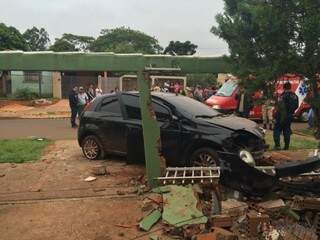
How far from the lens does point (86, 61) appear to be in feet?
31.1

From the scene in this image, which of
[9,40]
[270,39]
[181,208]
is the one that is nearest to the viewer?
[181,208]

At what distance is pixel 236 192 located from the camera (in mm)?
8406

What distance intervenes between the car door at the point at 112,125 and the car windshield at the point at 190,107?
131 centimetres

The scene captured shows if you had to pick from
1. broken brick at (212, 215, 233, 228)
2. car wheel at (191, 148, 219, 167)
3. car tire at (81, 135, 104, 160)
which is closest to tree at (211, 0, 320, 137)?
car wheel at (191, 148, 219, 167)

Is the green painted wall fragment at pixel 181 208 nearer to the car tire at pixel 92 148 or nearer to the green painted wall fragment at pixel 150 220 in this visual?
the green painted wall fragment at pixel 150 220

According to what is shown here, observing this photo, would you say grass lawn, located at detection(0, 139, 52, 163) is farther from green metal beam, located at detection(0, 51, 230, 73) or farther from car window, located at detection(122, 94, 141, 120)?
green metal beam, located at detection(0, 51, 230, 73)

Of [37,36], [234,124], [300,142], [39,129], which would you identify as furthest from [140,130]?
[37,36]

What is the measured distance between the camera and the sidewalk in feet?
95.9

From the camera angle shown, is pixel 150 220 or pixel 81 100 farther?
pixel 81 100

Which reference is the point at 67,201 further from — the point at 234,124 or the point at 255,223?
the point at 234,124

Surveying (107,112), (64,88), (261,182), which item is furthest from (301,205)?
(64,88)

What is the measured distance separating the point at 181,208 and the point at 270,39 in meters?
3.81

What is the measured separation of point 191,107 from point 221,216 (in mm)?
4349

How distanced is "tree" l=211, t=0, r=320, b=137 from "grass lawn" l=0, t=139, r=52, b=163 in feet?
20.1
